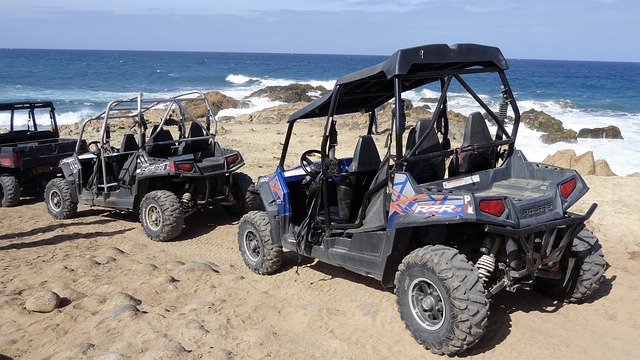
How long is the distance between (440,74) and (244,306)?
9.24 ft

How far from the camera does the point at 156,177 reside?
8.60m

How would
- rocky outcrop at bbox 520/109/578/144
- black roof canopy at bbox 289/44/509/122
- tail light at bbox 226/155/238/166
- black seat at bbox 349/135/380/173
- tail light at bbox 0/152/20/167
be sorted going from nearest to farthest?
black roof canopy at bbox 289/44/509/122, black seat at bbox 349/135/380/173, tail light at bbox 226/155/238/166, tail light at bbox 0/152/20/167, rocky outcrop at bbox 520/109/578/144

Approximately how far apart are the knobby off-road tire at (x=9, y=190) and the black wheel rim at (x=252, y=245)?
597cm

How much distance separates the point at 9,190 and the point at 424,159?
27.6 feet

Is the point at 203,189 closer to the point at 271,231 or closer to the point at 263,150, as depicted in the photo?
the point at 271,231

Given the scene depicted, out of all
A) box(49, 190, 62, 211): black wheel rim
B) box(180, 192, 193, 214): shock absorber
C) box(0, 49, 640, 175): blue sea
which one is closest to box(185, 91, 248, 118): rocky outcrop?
box(0, 49, 640, 175): blue sea

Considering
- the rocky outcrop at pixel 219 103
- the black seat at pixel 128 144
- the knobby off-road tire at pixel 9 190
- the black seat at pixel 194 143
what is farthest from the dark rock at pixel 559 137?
the knobby off-road tire at pixel 9 190

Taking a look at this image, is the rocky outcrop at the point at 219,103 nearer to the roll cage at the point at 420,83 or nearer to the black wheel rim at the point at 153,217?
the black wheel rim at the point at 153,217

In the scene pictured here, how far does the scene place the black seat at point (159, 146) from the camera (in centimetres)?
886

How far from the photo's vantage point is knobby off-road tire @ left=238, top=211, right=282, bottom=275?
6.54 metres

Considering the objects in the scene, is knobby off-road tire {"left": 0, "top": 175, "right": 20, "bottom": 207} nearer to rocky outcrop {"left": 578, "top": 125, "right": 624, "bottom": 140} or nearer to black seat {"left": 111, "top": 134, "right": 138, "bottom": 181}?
black seat {"left": 111, "top": 134, "right": 138, "bottom": 181}

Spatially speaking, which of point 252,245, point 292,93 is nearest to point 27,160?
point 252,245

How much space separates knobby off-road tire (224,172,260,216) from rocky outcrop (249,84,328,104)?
2899 cm

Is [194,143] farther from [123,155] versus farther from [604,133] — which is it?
[604,133]
